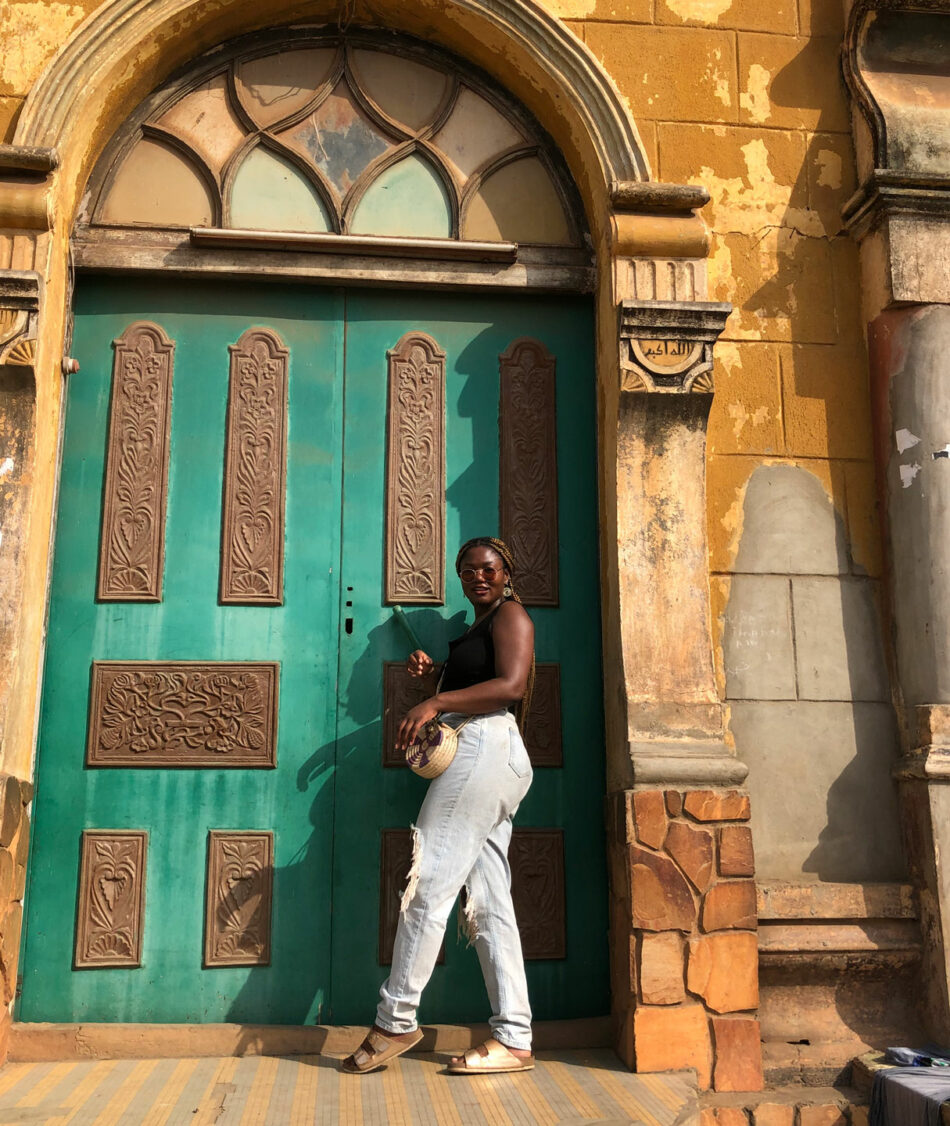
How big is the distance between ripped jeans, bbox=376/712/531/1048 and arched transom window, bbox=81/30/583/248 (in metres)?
2.45

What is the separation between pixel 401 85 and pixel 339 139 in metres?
0.41

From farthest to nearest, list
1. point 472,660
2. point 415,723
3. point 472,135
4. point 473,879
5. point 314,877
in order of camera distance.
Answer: point 472,135
point 314,877
point 472,660
point 473,879
point 415,723

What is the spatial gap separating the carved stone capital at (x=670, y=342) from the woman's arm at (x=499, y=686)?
119 cm

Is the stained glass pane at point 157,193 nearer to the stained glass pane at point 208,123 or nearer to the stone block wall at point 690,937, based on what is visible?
the stained glass pane at point 208,123

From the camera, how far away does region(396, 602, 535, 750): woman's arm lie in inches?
155

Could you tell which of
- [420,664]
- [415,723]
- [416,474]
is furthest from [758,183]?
[415,723]

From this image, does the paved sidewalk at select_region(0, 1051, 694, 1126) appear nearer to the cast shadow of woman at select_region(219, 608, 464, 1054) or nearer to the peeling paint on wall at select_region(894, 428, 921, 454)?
the cast shadow of woman at select_region(219, 608, 464, 1054)

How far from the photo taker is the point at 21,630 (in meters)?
4.28

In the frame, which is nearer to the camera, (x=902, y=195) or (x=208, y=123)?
(x=902, y=195)

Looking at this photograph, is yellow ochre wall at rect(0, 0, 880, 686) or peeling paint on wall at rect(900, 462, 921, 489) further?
yellow ochre wall at rect(0, 0, 880, 686)

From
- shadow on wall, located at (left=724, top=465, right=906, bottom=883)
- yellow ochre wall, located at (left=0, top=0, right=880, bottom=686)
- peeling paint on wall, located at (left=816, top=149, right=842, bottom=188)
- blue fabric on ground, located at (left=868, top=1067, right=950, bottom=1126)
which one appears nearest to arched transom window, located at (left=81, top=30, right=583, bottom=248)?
yellow ochre wall, located at (left=0, top=0, right=880, bottom=686)

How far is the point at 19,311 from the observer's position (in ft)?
14.5

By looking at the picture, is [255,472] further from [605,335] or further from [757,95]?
[757,95]

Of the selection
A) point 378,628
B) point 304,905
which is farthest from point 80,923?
point 378,628
